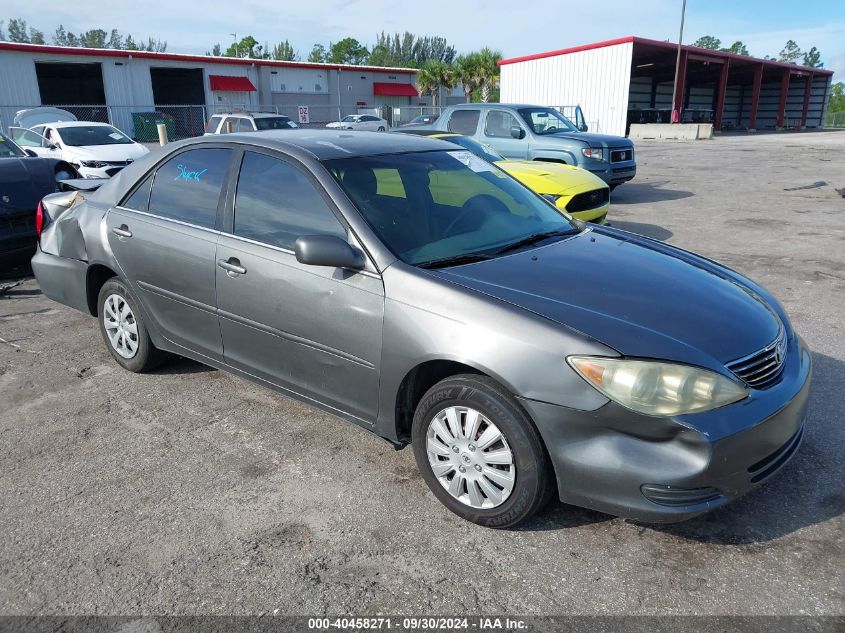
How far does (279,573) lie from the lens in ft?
8.61

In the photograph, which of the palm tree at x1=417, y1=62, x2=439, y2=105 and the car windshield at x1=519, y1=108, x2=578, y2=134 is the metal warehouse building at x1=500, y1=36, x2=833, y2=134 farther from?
the car windshield at x1=519, y1=108, x2=578, y2=134

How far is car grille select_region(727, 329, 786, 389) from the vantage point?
262 centimetres

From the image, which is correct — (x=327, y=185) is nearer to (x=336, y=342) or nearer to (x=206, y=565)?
(x=336, y=342)

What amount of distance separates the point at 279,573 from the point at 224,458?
102cm

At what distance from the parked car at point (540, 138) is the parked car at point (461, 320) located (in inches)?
305

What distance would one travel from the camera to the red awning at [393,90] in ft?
162

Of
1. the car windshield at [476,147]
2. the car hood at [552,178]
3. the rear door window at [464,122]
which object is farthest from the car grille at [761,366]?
the rear door window at [464,122]

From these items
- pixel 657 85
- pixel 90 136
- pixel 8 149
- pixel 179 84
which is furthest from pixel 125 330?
pixel 657 85

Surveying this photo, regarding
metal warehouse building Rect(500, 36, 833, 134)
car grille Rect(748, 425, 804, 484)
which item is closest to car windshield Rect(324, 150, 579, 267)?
car grille Rect(748, 425, 804, 484)

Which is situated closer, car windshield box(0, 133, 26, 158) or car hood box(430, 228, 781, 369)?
car hood box(430, 228, 781, 369)

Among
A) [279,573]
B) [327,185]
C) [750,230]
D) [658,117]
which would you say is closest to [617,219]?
[750,230]

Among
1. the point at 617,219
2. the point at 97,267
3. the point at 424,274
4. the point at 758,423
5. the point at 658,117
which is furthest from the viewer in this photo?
the point at 658,117

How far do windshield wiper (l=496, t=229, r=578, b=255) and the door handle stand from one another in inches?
53.3

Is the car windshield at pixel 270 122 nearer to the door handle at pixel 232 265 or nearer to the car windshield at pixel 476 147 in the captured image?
the car windshield at pixel 476 147
